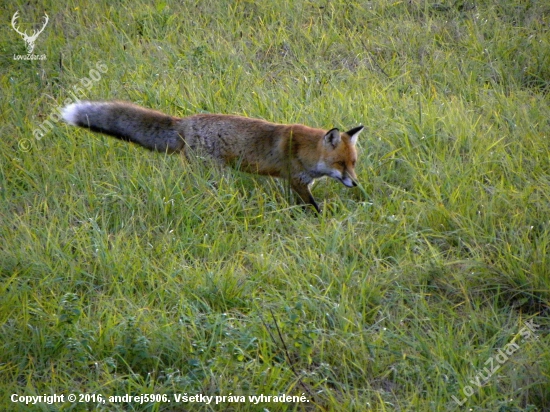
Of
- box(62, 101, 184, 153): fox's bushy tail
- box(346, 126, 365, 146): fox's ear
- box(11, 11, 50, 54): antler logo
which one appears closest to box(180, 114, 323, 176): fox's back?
box(62, 101, 184, 153): fox's bushy tail

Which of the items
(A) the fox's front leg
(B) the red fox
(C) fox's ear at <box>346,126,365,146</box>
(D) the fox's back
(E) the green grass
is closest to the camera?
(E) the green grass

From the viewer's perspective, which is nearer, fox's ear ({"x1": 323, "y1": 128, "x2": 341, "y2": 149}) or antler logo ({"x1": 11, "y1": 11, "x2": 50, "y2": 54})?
Result: fox's ear ({"x1": 323, "y1": 128, "x2": 341, "y2": 149})

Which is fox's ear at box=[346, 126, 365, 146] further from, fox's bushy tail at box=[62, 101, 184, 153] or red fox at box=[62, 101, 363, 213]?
fox's bushy tail at box=[62, 101, 184, 153]

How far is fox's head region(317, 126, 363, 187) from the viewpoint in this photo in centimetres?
641

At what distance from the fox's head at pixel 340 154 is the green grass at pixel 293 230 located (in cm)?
22

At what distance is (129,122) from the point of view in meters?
6.74

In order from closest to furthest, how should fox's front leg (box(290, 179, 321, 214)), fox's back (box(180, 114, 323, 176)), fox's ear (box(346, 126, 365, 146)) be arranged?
fox's ear (box(346, 126, 365, 146)) → fox's front leg (box(290, 179, 321, 214)) → fox's back (box(180, 114, 323, 176))

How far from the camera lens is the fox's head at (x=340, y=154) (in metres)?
6.41

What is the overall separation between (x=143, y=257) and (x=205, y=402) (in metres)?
1.60

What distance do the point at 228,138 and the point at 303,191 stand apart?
0.95 meters

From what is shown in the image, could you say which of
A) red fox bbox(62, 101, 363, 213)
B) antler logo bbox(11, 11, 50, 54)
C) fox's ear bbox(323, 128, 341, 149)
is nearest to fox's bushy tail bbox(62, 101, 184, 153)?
red fox bbox(62, 101, 363, 213)

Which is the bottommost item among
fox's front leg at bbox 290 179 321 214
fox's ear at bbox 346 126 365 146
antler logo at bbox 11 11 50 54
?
fox's front leg at bbox 290 179 321 214

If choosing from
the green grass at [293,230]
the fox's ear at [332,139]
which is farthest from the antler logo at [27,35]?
the fox's ear at [332,139]

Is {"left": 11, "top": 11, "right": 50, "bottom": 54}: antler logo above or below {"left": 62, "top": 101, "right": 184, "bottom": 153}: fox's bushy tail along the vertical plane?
above
